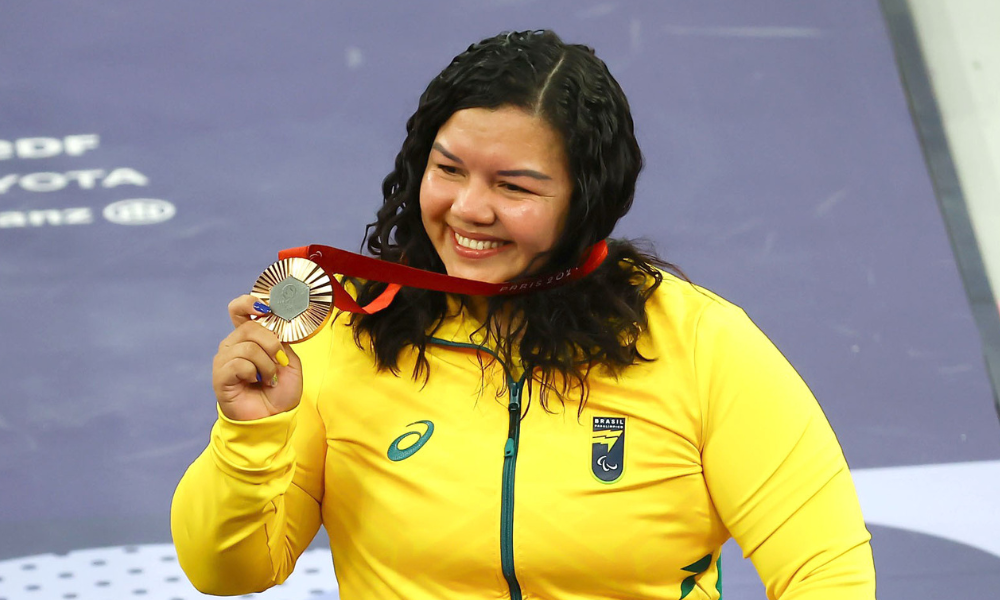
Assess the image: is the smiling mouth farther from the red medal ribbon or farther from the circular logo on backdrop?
the circular logo on backdrop

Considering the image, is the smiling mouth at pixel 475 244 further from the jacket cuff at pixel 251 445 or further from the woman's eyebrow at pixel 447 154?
the jacket cuff at pixel 251 445

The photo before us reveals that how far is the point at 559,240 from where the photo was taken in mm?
1397

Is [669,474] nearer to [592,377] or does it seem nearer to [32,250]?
[592,377]

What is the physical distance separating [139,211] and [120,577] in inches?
39.9

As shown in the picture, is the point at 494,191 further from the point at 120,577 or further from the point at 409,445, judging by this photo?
the point at 120,577

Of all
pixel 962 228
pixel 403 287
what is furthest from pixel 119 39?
pixel 962 228

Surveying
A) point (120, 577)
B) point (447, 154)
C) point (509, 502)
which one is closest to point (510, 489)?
point (509, 502)

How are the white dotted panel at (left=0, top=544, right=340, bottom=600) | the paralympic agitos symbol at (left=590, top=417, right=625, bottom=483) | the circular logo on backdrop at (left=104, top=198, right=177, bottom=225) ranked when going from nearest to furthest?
1. the paralympic agitos symbol at (left=590, top=417, right=625, bottom=483)
2. the white dotted panel at (left=0, top=544, right=340, bottom=600)
3. the circular logo on backdrop at (left=104, top=198, right=177, bottom=225)

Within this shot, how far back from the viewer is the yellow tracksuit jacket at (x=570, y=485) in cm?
133

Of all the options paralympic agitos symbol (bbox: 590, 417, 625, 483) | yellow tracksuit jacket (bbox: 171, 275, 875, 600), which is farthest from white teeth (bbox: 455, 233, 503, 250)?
paralympic agitos symbol (bbox: 590, 417, 625, 483)

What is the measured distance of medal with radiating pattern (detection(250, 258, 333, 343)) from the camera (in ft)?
4.25

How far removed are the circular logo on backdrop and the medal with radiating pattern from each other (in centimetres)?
177

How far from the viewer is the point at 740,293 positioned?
2898 millimetres

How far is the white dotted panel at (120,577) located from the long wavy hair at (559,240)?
1.02 m
